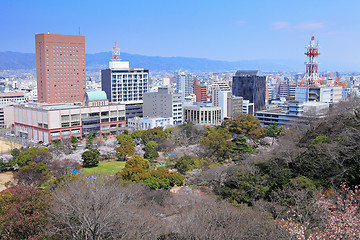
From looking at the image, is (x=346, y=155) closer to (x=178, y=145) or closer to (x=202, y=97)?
(x=178, y=145)

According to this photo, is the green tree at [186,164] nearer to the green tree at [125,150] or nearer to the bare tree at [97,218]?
the green tree at [125,150]

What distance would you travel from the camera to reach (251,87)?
56781mm

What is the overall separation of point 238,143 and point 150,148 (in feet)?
23.5

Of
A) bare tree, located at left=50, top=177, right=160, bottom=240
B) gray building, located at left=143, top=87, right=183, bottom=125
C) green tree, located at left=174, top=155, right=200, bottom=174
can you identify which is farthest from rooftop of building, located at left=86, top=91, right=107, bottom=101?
bare tree, located at left=50, top=177, right=160, bottom=240

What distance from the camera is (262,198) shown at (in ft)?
47.7

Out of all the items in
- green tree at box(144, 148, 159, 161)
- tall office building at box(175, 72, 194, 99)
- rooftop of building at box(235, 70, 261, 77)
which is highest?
rooftop of building at box(235, 70, 261, 77)

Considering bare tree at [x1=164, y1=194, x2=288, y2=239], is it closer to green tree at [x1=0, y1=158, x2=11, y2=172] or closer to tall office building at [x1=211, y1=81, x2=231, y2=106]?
green tree at [x1=0, y1=158, x2=11, y2=172]

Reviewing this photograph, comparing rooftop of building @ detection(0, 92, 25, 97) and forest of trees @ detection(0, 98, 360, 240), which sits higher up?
rooftop of building @ detection(0, 92, 25, 97)

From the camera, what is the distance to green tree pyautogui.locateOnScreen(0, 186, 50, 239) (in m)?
9.84

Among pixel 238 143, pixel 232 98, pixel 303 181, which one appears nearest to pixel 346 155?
pixel 303 181

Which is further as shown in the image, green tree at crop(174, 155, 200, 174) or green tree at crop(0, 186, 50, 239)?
green tree at crop(174, 155, 200, 174)

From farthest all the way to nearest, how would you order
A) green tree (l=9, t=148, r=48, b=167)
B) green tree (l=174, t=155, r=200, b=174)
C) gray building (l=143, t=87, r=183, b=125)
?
gray building (l=143, t=87, r=183, b=125), green tree (l=9, t=148, r=48, b=167), green tree (l=174, t=155, r=200, b=174)

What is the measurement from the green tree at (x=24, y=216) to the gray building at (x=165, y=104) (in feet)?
105

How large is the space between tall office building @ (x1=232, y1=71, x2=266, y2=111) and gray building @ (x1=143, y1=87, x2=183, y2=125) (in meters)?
17.8
